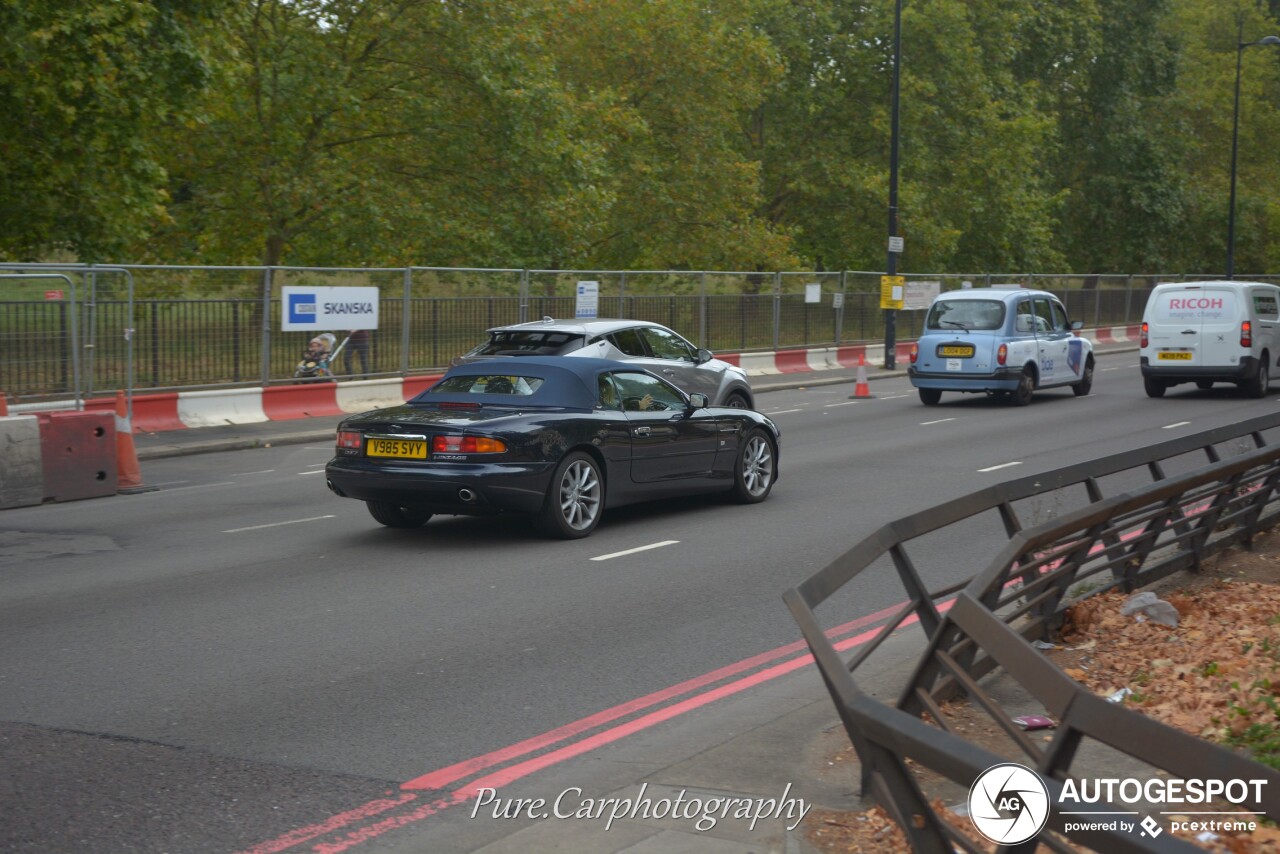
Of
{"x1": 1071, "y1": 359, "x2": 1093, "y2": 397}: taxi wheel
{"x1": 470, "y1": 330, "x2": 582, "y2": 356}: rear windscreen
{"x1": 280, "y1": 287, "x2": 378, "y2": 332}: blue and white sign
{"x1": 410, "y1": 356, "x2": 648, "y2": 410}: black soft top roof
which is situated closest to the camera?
{"x1": 410, "y1": 356, "x2": 648, "y2": 410}: black soft top roof

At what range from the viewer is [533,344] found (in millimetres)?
16922

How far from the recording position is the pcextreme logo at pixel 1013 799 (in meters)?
3.14

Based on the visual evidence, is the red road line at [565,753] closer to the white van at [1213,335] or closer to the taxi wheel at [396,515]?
the taxi wheel at [396,515]

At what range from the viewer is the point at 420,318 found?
24359mm

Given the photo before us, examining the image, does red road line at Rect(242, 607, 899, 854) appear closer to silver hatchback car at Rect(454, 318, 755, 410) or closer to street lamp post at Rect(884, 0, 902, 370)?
silver hatchback car at Rect(454, 318, 755, 410)

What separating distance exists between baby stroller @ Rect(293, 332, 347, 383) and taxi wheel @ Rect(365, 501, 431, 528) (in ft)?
35.7

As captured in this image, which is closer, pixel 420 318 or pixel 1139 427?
pixel 1139 427

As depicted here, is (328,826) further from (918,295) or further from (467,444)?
(918,295)

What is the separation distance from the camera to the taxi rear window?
23.5 metres

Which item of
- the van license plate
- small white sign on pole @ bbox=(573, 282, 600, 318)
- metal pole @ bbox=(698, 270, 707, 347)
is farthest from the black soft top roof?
metal pole @ bbox=(698, 270, 707, 347)

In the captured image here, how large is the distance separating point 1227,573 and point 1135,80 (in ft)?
192

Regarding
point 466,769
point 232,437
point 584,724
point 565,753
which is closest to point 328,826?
point 466,769

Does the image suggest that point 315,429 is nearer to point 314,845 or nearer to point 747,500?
point 747,500

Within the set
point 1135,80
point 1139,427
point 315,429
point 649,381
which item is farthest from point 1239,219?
point 649,381
